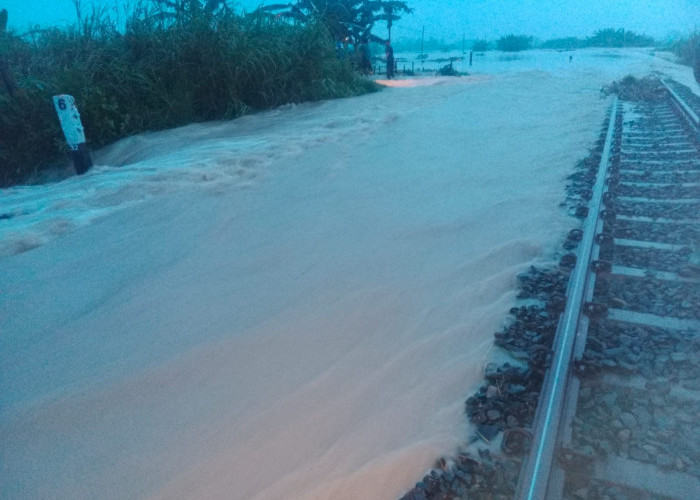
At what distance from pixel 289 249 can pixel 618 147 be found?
5.23 meters

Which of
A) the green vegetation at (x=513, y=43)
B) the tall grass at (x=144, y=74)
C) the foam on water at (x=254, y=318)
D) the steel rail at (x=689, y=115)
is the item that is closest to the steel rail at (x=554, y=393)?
the foam on water at (x=254, y=318)

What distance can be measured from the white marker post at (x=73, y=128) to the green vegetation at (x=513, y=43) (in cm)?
5389

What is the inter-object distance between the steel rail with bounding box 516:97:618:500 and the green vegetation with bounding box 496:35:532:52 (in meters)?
55.3

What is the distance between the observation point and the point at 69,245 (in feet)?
12.6

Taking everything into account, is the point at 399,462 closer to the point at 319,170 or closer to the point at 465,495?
the point at 465,495

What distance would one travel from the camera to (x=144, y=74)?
8.38m

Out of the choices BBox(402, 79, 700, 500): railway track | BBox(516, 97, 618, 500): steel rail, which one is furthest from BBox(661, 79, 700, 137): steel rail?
BBox(516, 97, 618, 500): steel rail

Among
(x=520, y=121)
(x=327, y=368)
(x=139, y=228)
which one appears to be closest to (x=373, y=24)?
(x=520, y=121)

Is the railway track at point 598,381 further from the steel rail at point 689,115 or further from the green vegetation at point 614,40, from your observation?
the green vegetation at point 614,40

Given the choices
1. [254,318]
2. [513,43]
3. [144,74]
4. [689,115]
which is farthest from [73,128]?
[513,43]

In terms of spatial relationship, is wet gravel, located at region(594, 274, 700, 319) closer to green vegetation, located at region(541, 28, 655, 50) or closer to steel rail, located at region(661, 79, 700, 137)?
steel rail, located at region(661, 79, 700, 137)

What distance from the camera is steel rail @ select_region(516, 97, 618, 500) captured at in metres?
1.69

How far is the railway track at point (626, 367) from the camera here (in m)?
1.74

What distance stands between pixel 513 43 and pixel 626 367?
57.1m
